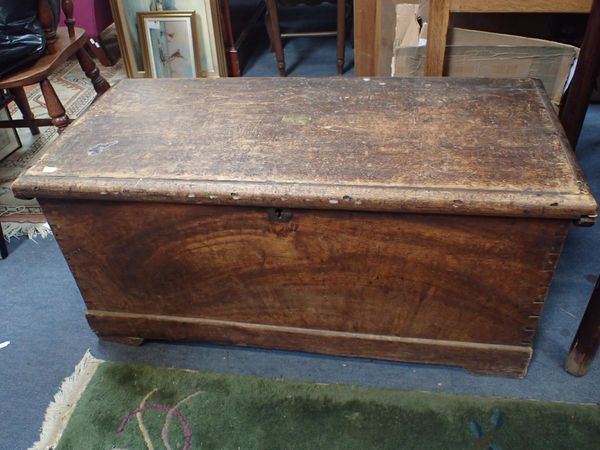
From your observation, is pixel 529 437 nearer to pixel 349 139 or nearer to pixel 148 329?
pixel 349 139

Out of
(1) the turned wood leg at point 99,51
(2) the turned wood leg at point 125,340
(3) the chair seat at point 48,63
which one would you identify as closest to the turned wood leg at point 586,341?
(2) the turned wood leg at point 125,340

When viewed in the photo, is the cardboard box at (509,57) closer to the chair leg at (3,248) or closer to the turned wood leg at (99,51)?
the chair leg at (3,248)

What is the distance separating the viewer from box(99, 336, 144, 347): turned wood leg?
1344 mm

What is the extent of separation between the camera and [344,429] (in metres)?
1.14

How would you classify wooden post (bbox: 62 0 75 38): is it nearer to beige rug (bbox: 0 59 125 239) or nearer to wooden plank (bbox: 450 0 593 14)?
beige rug (bbox: 0 59 125 239)

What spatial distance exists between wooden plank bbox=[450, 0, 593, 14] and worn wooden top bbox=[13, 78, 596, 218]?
25cm

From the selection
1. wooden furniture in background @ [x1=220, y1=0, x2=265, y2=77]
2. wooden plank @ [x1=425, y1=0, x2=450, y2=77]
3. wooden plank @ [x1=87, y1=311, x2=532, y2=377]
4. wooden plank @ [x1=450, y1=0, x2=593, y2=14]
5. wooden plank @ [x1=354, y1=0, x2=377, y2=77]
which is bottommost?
wooden plank @ [x1=87, y1=311, x2=532, y2=377]

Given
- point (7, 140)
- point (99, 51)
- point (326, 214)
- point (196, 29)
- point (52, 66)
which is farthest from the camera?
point (99, 51)

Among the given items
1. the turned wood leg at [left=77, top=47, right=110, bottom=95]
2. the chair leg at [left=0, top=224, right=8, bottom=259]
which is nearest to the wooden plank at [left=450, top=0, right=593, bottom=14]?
the turned wood leg at [left=77, top=47, right=110, bottom=95]

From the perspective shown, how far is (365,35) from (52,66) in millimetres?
1240

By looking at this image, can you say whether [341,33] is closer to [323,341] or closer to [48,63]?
[48,63]

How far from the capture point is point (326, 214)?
1000 millimetres

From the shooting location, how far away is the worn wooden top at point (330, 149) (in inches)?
37.1

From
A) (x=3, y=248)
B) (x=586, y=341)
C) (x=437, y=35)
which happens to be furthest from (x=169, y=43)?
(x=586, y=341)
